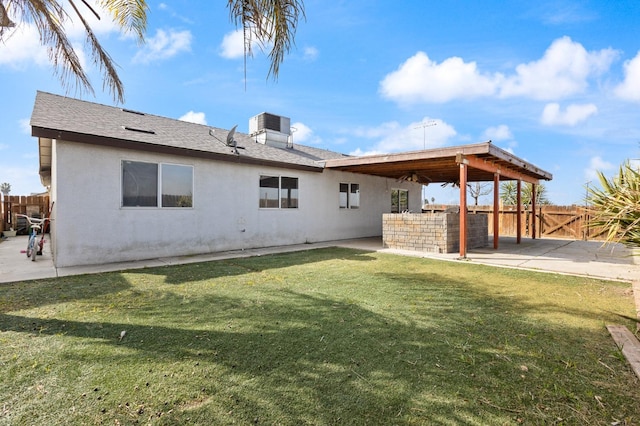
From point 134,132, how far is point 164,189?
170 cm

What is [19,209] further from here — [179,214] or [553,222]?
[553,222]

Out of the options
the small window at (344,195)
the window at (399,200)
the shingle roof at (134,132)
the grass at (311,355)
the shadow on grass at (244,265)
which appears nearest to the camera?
the grass at (311,355)

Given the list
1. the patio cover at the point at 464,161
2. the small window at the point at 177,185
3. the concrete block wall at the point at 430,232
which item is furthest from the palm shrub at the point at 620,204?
the small window at the point at 177,185

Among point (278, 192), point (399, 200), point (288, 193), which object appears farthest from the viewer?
point (399, 200)

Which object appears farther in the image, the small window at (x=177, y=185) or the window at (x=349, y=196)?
the window at (x=349, y=196)

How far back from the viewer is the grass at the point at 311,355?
2.15 metres

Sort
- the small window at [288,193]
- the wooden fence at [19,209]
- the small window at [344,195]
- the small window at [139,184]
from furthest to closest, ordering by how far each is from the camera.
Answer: the wooden fence at [19,209], the small window at [344,195], the small window at [288,193], the small window at [139,184]

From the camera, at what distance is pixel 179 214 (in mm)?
8555

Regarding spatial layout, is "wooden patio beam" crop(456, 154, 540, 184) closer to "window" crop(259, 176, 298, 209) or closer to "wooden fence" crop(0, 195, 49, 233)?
"window" crop(259, 176, 298, 209)

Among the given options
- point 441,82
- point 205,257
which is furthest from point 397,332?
point 441,82

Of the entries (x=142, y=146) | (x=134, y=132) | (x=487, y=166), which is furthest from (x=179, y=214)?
(x=487, y=166)

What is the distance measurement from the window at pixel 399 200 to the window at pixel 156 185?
10904 millimetres

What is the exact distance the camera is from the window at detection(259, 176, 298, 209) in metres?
10.6

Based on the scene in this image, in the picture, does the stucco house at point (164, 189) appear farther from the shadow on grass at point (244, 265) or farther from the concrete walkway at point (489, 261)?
the shadow on grass at point (244, 265)
